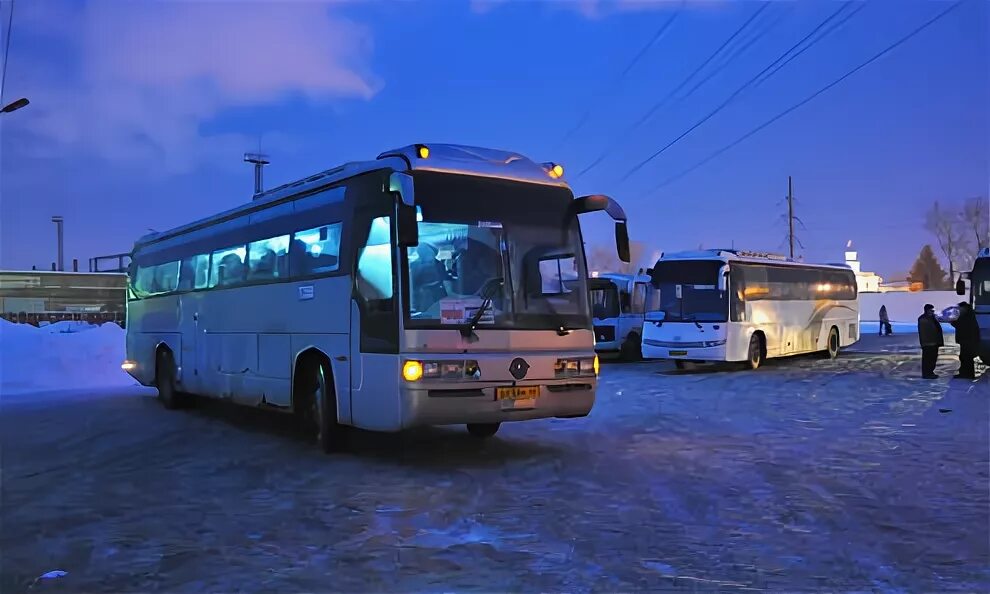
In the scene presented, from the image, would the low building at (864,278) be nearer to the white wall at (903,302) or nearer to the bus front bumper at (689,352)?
the white wall at (903,302)

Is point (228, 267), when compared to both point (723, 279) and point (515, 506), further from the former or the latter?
point (723, 279)

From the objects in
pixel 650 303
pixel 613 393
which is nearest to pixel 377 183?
pixel 613 393

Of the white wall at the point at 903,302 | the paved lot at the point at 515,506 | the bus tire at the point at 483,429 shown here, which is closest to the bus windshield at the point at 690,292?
the paved lot at the point at 515,506

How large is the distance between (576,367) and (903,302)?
68179 mm

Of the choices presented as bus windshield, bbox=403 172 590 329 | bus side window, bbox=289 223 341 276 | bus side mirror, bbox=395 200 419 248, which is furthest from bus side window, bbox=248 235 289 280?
bus side mirror, bbox=395 200 419 248

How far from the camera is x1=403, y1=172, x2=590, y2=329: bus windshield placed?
27.3ft

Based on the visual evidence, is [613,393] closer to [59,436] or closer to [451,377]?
[451,377]

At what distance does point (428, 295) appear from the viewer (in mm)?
8289

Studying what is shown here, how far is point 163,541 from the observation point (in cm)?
586

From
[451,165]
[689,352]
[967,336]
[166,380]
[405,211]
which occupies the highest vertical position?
[451,165]

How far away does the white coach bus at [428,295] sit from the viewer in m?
8.23

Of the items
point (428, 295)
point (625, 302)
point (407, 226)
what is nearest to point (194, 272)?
point (428, 295)

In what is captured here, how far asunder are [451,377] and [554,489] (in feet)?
5.10

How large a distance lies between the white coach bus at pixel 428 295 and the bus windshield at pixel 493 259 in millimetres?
14
